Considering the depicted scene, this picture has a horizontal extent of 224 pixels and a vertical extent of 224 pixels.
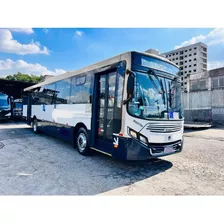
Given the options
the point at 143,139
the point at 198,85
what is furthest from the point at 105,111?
the point at 198,85

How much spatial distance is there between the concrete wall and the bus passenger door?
53.7ft

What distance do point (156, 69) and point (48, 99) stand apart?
19.6 ft

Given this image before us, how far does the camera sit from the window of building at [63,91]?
6.66 metres

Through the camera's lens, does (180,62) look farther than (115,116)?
Yes

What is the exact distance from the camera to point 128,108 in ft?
12.8

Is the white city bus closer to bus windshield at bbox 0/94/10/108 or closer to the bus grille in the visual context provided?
the bus grille

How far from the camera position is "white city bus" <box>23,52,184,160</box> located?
12.8 feet

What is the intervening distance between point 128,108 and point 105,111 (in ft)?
3.36

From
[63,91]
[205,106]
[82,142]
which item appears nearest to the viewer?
[82,142]

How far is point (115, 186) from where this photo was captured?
11.4ft

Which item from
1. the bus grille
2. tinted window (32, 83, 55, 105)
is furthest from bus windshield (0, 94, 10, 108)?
the bus grille

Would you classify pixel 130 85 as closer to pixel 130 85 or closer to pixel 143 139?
pixel 130 85

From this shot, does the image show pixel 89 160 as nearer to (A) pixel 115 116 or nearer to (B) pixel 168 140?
(A) pixel 115 116
